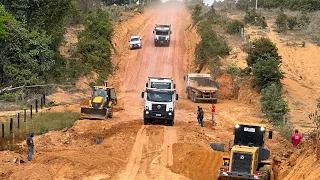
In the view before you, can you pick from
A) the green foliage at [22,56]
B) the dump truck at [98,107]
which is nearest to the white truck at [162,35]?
the green foliage at [22,56]

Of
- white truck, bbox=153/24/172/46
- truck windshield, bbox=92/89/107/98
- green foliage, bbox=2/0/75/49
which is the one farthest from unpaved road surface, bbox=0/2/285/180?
white truck, bbox=153/24/172/46

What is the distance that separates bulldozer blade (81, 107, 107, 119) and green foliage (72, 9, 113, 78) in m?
18.9

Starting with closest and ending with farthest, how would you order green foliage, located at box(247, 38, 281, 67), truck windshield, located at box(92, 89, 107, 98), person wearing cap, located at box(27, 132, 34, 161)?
person wearing cap, located at box(27, 132, 34, 161) < truck windshield, located at box(92, 89, 107, 98) < green foliage, located at box(247, 38, 281, 67)

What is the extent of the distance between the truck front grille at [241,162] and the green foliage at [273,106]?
1737 centimetres

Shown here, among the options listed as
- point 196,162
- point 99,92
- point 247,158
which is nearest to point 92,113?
point 99,92

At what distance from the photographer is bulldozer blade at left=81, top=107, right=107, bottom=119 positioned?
35.9m

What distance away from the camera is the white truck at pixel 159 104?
3381 centimetres

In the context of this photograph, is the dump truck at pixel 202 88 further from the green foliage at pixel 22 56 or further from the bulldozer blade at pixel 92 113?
the green foliage at pixel 22 56

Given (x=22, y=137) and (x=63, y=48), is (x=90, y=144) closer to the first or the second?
(x=22, y=137)

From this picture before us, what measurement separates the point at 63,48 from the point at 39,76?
1150 cm

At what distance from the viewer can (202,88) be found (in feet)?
150

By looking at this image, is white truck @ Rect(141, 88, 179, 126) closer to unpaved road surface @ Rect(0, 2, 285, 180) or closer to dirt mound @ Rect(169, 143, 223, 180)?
unpaved road surface @ Rect(0, 2, 285, 180)

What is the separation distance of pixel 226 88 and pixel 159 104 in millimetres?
16901

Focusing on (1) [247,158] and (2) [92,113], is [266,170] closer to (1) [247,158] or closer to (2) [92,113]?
(1) [247,158]
